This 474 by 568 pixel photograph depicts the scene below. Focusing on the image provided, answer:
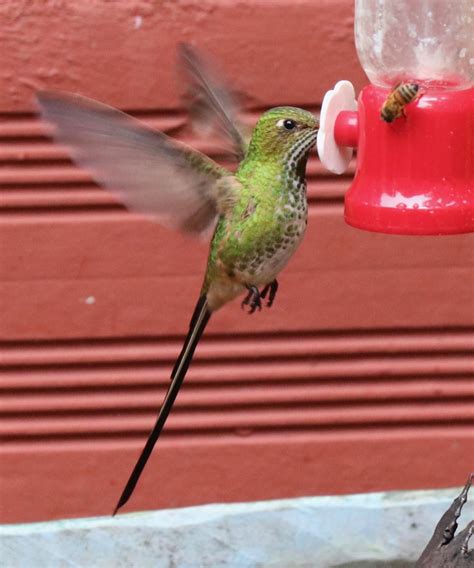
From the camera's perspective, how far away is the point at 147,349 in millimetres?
4074

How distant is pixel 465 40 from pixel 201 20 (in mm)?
1352

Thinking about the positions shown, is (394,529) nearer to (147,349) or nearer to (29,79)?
(147,349)

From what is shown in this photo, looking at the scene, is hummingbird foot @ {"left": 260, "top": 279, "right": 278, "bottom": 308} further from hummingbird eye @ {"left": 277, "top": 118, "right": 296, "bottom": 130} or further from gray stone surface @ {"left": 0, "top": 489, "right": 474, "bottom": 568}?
gray stone surface @ {"left": 0, "top": 489, "right": 474, "bottom": 568}

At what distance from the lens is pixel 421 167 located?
7.43ft

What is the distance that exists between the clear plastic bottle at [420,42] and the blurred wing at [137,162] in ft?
1.29

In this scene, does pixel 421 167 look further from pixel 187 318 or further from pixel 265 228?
pixel 187 318

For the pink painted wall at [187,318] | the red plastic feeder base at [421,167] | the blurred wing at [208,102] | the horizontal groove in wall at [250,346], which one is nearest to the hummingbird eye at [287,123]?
the red plastic feeder base at [421,167]

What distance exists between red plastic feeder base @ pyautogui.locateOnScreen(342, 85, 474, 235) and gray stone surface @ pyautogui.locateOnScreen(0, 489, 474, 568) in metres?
2.09

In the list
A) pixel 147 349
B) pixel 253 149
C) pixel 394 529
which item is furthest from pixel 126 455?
pixel 253 149

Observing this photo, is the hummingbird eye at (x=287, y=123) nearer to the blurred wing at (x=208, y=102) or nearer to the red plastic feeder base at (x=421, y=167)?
the red plastic feeder base at (x=421, y=167)

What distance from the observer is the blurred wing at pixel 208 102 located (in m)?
2.64

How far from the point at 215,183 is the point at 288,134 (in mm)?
194

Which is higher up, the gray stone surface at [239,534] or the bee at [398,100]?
the bee at [398,100]

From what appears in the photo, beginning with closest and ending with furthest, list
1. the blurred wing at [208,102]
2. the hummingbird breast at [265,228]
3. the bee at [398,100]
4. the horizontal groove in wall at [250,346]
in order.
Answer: the bee at [398,100] → the hummingbird breast at [265,228] → the blurred wing at [208,102] → the horizontal groove in wall at [250,346]
